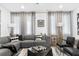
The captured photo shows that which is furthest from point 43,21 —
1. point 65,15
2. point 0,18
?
point 0,18

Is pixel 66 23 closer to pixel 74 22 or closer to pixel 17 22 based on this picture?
pixel 74 22

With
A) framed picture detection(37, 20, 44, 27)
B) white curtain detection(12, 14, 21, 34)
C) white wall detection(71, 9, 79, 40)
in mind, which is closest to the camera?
white wall detection(71, 9, 79, 40)

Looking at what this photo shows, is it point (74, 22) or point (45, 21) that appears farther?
point (45, 21)

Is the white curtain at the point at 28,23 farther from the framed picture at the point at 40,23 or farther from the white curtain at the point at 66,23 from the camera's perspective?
the white curtain at the point at 66,23

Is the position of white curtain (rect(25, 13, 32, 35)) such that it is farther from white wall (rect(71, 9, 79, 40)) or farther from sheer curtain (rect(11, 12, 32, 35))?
white wall (rect(71, 9, 79, 40))

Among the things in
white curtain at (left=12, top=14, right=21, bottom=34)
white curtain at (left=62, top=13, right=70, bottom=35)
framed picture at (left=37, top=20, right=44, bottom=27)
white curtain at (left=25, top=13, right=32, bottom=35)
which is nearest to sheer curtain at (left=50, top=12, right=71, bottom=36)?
white curtain at (left=62, top=13, right=70, bottom=35)

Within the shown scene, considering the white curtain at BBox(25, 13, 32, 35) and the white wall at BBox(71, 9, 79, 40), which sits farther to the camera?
the white curtain at BBox(25, 13, 32, 35)

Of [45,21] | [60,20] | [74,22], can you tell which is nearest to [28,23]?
[45,21]

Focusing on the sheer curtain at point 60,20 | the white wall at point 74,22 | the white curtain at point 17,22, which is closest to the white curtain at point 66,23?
the sheer curtain at point 60,20

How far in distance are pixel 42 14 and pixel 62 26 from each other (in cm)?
111

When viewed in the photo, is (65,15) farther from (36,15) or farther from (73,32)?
(36,15)

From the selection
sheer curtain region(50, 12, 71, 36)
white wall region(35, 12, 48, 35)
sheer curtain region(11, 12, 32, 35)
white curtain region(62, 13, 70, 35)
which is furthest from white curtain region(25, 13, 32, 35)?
white curtain region(62, 13, 70, 35)

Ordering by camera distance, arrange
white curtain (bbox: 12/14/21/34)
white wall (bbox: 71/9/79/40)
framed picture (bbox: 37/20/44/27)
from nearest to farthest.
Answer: white wall (bbox: 71/9/79/40), framed picture (bbox: 37/20/44/27), white curtain (bbox: 12/14/21/34)

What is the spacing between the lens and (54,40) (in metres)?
4.30
